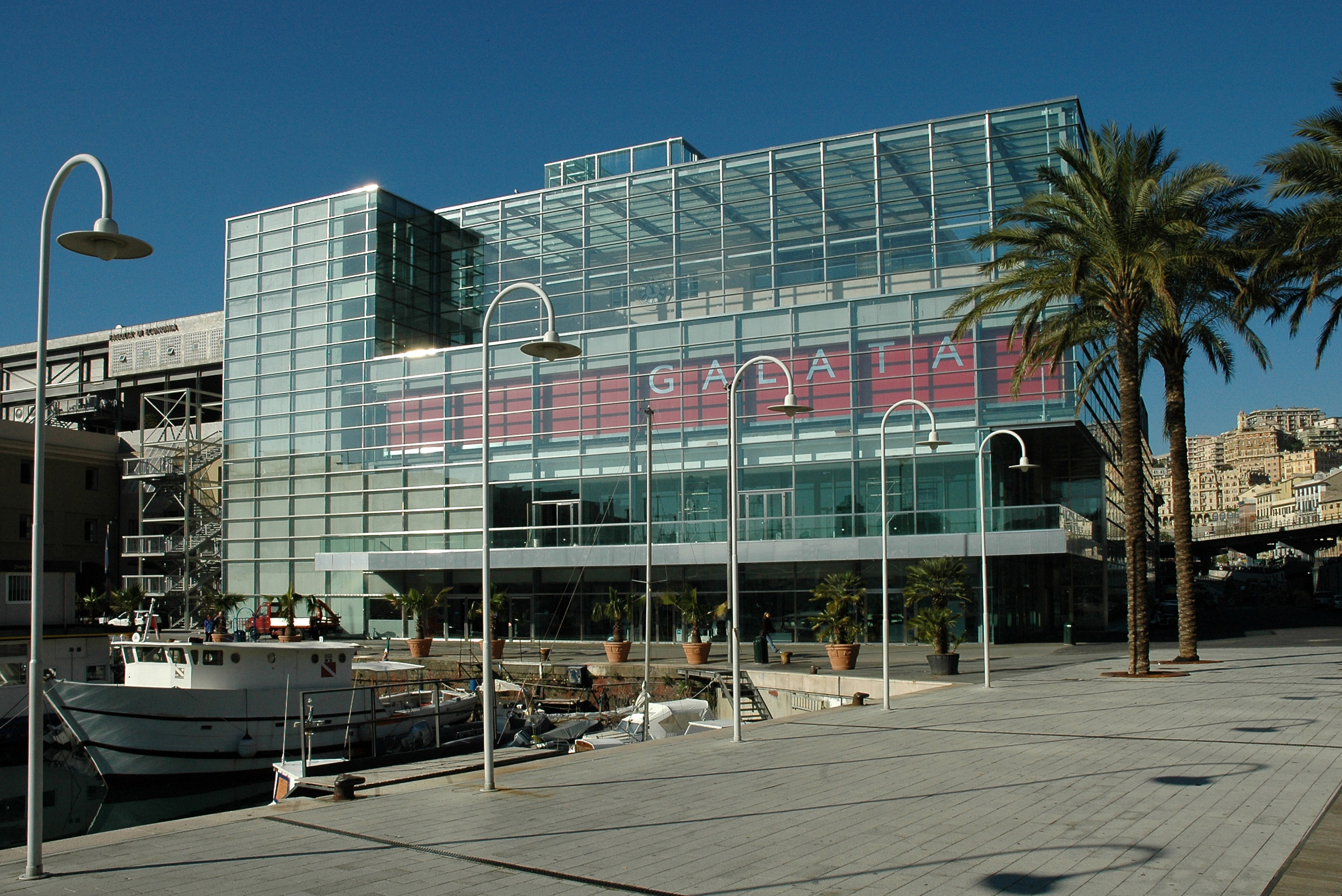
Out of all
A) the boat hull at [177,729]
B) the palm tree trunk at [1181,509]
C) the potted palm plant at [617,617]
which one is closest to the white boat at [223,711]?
the boat hull at [177,729]

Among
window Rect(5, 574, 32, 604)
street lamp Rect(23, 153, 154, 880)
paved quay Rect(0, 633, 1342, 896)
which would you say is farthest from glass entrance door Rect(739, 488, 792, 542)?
street lamp Rect(23, 153, 154, 880)

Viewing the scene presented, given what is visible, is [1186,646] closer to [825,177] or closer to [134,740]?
[825,177]

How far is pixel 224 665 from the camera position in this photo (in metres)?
27.3

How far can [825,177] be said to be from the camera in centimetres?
4534

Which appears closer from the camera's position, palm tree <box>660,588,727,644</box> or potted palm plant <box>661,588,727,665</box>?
potted palm plant <box>661,588,727,665</box>

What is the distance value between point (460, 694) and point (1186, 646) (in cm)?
2208

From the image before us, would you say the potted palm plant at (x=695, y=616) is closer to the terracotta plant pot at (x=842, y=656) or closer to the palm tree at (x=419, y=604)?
the terracotta plant pot at (x=842, y=656)

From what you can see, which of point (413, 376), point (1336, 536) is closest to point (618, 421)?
point (413, 376)

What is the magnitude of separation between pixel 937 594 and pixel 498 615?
77.1ft

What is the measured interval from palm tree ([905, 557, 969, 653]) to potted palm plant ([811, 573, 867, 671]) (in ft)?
5.98

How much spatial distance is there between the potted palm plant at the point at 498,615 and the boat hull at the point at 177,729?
13246mm

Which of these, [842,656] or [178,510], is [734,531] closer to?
[842,656]

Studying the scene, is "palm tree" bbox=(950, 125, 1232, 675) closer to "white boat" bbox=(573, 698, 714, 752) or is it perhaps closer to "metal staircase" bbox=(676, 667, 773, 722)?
"metal staircase" bbox=(676, 667, 773, 722)

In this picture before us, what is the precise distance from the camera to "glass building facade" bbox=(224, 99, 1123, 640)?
41406mm
